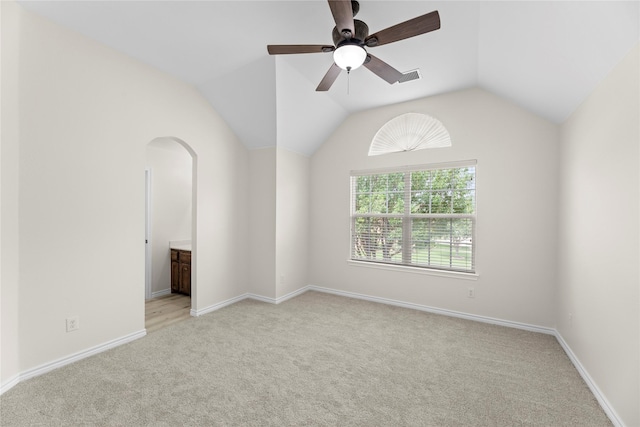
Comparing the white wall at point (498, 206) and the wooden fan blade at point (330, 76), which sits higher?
the wooden fan blade at point (330, 76)

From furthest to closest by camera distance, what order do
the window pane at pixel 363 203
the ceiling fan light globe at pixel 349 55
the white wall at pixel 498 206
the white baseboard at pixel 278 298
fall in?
the window pane at pixel 363 203, the white baseboard at pixel 278 298, the white wall at pixel 498 206, the ceiling fan light globe at pixel 349 55

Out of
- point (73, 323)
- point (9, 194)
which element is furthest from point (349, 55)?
point (73, 323)

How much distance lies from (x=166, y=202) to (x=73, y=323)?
8.32 ft

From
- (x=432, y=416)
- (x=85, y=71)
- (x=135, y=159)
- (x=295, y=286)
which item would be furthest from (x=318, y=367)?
(x=85, y=71)

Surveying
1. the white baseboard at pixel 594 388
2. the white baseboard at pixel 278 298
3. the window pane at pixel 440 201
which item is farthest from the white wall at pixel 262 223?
the white baseboard at pixel 594 388

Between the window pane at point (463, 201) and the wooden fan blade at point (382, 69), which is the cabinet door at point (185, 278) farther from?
the window pane at point (463, 201)

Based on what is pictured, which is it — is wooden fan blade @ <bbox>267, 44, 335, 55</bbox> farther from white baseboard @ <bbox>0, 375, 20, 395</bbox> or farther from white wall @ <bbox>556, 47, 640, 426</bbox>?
white baseboard @ <bbox>0, 375, 20, 395</bbox>

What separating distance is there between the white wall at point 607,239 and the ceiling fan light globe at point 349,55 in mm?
1615

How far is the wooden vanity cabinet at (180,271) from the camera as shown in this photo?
14.9 feet

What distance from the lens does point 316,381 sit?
89.8 inches

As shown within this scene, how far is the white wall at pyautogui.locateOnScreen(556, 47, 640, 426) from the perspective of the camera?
171 cm

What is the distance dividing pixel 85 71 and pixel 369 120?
131 inches

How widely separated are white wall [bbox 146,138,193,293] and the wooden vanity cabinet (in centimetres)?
10

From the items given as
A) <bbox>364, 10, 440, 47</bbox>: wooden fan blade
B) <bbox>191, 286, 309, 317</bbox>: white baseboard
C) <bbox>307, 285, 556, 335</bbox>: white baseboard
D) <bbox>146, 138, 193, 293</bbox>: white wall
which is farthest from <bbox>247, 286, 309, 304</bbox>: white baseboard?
<bbox>364, 10, 440, 47</bbox>: wooden fan blade
